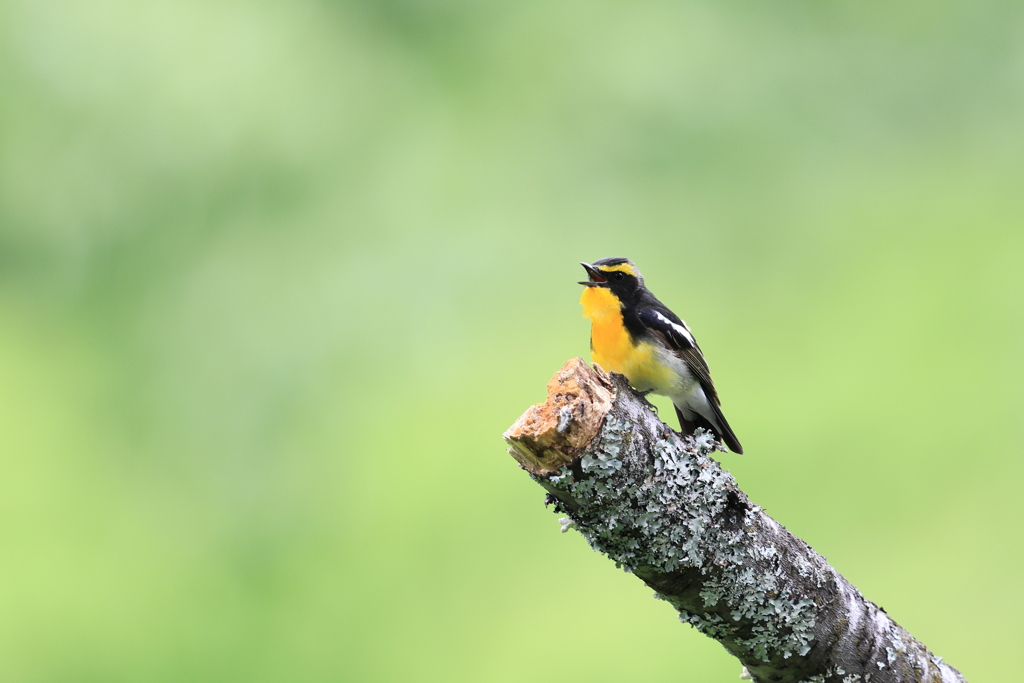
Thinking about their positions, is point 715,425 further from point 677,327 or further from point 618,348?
point 618,348

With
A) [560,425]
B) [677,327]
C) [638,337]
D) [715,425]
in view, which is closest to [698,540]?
[560,425]

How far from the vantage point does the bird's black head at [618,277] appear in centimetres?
341

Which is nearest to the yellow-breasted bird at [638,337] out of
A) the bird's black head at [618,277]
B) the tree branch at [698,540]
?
the bird's black head at [618,277]

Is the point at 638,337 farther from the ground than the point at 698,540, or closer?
farther from the ground

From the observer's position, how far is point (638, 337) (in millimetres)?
3326

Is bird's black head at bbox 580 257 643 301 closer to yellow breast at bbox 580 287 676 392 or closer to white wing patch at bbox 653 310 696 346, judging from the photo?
yellow breast at bbox 580 287 676 392

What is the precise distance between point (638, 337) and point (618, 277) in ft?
0.89

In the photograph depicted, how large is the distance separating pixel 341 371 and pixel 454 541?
1639 millimetres

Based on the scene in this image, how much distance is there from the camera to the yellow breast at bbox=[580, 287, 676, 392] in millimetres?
3342

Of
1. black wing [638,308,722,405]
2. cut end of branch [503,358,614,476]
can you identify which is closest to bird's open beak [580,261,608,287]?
black wing [638,308,722,405]

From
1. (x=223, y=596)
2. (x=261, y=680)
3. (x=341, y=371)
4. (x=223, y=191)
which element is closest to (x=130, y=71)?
(x=223, y=191)

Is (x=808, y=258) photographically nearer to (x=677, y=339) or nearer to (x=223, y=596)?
(x=677, y=339)

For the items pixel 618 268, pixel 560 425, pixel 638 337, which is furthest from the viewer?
pixel 618 268

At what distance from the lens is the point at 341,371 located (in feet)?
21.4
